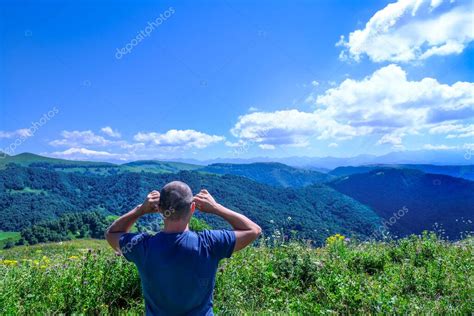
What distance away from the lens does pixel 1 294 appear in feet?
14.5

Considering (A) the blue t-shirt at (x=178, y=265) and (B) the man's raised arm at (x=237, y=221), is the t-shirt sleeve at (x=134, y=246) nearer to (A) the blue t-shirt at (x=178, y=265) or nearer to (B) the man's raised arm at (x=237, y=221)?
(A) the blue t-shirt at (x=178, y=265)

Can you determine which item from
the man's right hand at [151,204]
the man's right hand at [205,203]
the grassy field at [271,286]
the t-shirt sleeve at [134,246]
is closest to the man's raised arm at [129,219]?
the man's right hand at [151,204]

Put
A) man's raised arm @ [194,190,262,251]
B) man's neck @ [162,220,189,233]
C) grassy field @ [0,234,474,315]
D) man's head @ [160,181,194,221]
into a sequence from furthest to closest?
grassy field @ [0,234,474,315], man's raised arm @ [194,190,262,251], man's neck @ [162,220,189,233], man's head @ [160,181,194,221]

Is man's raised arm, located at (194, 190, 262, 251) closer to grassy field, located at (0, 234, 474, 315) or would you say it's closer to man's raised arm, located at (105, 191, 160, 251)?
man's raised arm, located at (105, 191, 160, 251)

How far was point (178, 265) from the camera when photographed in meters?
2.66

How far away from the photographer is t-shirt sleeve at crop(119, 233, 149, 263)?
2783mm

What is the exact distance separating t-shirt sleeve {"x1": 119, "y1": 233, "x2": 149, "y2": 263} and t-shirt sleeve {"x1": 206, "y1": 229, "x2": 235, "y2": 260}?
0.56 m

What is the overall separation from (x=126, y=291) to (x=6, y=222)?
644ft

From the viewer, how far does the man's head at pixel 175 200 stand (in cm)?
265

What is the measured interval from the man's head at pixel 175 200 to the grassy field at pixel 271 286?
245 cm

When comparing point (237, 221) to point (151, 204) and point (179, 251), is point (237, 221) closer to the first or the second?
point (179, 251)

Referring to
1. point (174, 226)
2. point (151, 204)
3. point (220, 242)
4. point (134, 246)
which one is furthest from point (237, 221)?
point (134, 246)

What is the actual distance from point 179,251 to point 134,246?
1.40 ft

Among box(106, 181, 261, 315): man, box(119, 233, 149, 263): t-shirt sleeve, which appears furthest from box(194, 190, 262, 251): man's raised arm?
box(119, 233, 149, 263): t-shirt sleeve
